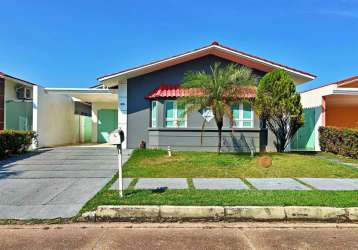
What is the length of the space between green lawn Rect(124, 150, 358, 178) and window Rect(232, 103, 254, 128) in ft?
8.20

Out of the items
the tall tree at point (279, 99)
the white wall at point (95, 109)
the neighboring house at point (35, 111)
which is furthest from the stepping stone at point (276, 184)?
the white wall at point (95, 109)

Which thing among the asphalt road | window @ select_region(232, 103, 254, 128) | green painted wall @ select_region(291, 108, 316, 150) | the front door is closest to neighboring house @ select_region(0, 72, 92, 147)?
the front door

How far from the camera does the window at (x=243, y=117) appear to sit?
13.5 metres

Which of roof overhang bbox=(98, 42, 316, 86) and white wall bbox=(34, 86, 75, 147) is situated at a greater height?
roof overhang bbox=(98, 42, 316, 86)

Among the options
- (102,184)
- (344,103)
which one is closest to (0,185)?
(102,184)

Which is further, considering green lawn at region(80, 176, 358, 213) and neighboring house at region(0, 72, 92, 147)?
neighboring house at region(0, 72, 92, 147)

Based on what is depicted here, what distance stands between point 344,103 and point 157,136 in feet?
40.6

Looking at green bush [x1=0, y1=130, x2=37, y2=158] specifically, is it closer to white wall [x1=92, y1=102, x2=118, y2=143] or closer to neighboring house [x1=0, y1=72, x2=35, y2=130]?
neighboring house [x1=0, y1=72, x2=35, y2=130]

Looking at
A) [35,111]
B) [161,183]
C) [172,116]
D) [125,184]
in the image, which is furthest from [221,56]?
[35,111]

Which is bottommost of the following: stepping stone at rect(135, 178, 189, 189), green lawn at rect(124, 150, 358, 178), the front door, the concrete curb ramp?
the concrete curb ramp

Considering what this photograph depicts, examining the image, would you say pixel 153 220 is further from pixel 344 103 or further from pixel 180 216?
pixel 344 103

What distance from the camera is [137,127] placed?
14242mm

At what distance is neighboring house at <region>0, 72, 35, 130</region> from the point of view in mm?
15164

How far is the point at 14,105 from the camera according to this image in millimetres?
15750
